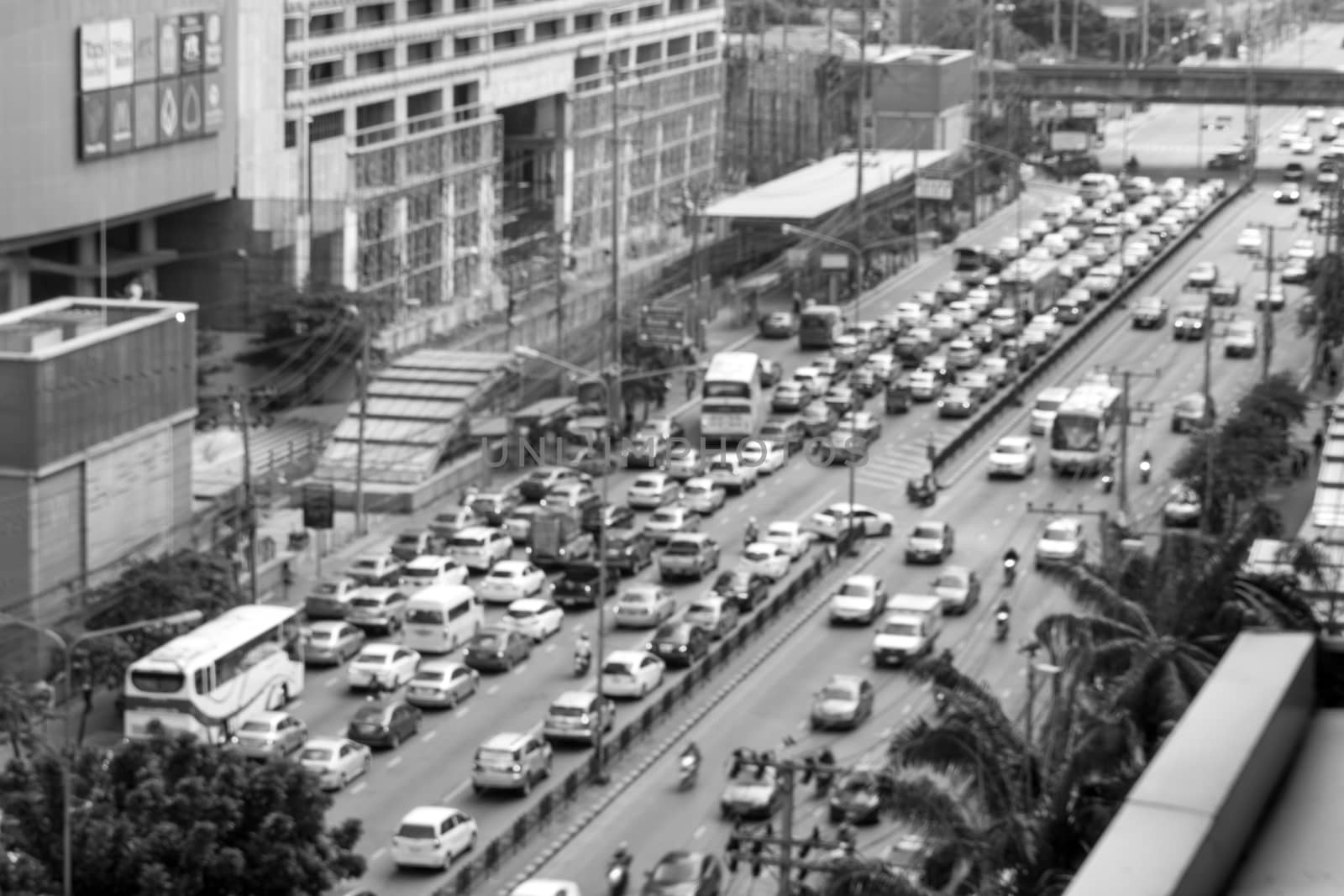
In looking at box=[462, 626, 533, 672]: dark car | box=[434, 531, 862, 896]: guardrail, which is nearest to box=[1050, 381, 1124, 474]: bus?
box=[434, 531, 862, 896]: guardrail

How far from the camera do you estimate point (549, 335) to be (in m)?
61.4

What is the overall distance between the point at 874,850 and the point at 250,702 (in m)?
8.99

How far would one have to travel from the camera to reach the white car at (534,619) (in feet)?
129

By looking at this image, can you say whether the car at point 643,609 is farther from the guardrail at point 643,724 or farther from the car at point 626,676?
the car at point 626,676

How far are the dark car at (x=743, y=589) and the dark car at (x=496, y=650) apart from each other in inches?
141

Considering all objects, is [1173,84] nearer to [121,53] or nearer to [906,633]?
[121,53]

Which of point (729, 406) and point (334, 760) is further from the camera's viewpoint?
point (729, 406)

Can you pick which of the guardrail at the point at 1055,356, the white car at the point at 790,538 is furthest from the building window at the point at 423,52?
the white car at the point at 790,538

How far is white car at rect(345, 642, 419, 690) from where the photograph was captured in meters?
36.7

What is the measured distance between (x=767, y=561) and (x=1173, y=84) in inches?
2558

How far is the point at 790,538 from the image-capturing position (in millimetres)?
44594

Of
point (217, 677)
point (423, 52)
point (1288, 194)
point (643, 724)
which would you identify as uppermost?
point (423, 52)

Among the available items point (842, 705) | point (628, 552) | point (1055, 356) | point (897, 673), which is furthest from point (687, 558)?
point (1055, 356)

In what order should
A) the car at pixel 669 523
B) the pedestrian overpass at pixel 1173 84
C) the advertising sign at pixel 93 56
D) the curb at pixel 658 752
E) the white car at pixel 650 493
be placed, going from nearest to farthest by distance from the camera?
the curb at pixel 658 752, the car at pixel 669 523, the white car at pixel 650 493, the advertising sign at pixel 93 56, the pedestrian overpass at pixel 1173 84
